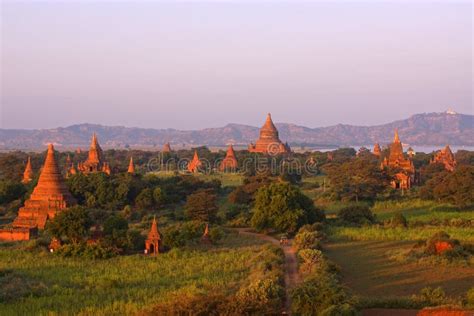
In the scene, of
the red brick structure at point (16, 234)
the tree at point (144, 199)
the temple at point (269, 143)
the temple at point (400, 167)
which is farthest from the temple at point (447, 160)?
the red brick structure at point (16, 234)

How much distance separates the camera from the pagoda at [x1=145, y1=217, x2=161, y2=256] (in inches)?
1220

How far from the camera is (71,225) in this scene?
31797mm

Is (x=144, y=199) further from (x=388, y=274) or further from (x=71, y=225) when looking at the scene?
(x=388, y=274)

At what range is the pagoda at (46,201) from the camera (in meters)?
40.3

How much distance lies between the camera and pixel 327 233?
37625mm

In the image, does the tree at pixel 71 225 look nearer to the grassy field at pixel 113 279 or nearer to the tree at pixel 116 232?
the tree at pixel 116 232

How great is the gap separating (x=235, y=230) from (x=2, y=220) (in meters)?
15.1

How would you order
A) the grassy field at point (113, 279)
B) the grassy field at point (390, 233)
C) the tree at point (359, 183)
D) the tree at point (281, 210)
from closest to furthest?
the grassy field at point (113, 279)
the grassy field at point (390, 233)
the tree at point (281, 210)
the tree at point (359, 183)

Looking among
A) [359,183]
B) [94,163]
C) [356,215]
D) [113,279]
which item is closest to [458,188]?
[359,183]

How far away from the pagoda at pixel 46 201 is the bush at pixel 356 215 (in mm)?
16288

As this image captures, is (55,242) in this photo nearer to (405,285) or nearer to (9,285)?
(9,285)

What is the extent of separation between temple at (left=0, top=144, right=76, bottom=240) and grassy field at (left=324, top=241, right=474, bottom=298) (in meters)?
16.9

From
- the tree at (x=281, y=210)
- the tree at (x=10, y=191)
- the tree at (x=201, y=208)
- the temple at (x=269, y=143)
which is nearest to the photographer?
the tree at (x=281, y=210)

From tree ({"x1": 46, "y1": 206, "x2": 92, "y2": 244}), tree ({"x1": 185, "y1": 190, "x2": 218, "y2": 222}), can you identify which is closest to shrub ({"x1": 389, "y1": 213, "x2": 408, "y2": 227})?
tree ({"x1": 185, "y1": 190, "x2": 218, "y2": 222})
